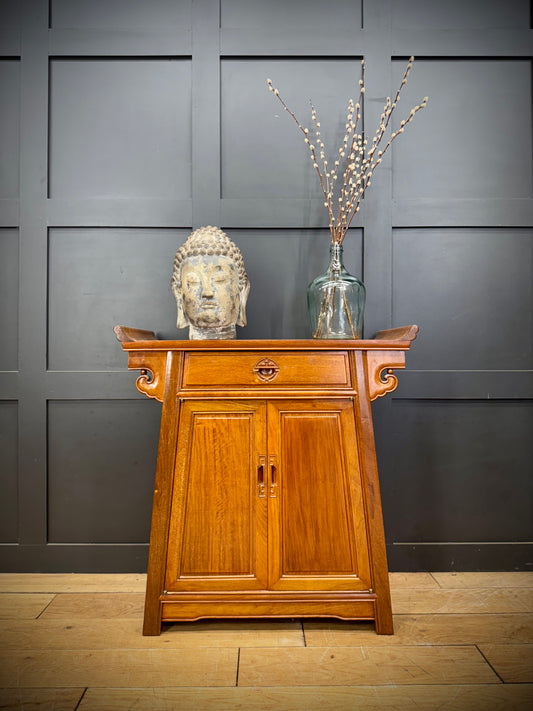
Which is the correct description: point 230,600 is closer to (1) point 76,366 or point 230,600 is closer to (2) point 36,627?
(2) point 36,627

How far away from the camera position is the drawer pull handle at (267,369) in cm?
159

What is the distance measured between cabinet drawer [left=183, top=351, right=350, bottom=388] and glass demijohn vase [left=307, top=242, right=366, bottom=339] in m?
0.26

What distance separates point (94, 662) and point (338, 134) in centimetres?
225

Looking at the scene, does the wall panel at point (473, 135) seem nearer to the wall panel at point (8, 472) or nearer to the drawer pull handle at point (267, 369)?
the drawer pull handle at point (267, 369)

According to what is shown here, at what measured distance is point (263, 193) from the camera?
2.10 m

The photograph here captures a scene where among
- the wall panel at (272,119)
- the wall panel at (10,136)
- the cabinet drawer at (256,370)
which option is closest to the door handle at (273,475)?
the cabinet drawer at (256,370)

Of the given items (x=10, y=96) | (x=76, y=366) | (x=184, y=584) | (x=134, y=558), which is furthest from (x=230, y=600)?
(x=10, y=96)

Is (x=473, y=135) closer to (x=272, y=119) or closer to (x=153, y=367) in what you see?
(x=272, y=119)

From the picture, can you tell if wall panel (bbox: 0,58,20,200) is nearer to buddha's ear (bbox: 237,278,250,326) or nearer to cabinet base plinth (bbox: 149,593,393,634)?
buddha's ear (bbox: 237,278,250,326)

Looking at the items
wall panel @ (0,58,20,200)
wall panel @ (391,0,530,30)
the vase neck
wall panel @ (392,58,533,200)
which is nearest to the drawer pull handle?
the vase neck

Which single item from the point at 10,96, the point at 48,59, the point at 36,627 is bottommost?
the point at 36,627

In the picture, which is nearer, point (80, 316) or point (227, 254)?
point (227, 254)

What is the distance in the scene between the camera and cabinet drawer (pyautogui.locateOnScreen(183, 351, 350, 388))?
1.59m

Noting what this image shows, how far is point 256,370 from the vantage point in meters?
1.59
